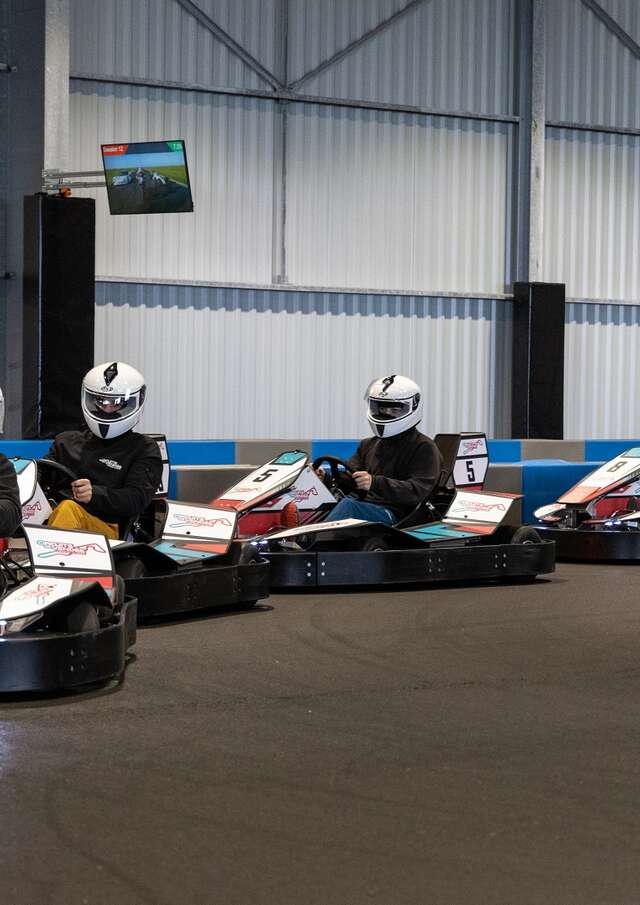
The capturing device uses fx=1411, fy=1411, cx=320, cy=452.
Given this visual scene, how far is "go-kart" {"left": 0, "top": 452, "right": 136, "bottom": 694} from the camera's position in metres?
3.69

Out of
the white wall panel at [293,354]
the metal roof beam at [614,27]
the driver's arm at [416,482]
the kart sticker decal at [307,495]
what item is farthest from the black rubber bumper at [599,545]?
the metal roof beam at [614,27]

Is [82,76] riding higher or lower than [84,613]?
higher

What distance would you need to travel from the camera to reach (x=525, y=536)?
6.50m

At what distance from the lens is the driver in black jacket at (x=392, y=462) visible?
6.42m

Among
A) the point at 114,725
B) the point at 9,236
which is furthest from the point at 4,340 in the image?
the point at 114,725

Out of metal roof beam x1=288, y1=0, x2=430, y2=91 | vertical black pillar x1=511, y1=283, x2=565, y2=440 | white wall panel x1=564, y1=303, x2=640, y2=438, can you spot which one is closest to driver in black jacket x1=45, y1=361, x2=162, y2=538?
metal roof beam x1=288, y1=0, x2=430, y2=91

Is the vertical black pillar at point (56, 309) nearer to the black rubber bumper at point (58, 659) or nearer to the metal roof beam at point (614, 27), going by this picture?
the metal roof beam at point (614, 27)

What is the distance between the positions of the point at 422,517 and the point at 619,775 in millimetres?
3536

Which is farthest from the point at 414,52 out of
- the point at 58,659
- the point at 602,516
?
the point at 58,659

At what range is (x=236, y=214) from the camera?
11.6 metres

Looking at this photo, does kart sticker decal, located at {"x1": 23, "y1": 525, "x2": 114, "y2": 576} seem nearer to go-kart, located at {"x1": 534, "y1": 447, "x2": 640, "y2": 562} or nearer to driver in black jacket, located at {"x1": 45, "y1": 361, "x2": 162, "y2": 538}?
driver in black jacket, located at {"x1": 45, "y1": 361, "x2": 162, "y2": 538}

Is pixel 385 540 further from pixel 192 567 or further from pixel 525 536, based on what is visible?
pixel 192 567

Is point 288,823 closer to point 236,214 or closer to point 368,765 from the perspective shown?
point 368,765

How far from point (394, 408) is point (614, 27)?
24.9 feet
